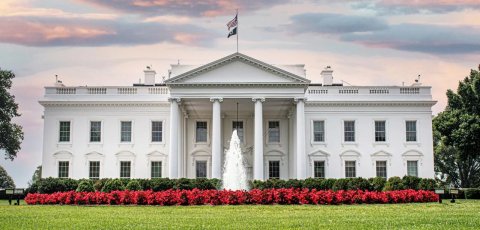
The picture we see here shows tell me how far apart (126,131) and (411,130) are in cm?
2219

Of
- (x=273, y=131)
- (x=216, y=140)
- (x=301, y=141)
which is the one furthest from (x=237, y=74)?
(x=273, y=131)

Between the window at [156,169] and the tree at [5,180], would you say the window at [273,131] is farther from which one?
the tree at [5,180]

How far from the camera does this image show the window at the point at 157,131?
49.8 metres

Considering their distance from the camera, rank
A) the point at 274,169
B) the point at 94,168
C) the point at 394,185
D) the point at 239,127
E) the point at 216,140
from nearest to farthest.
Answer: the point at 394,185, the point at 216,140, the point at 94,168, the point at 274,169, the point at 239,127

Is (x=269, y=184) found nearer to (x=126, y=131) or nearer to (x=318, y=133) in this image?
(x=318, y=133)

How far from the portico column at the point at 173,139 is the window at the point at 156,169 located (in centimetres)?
407

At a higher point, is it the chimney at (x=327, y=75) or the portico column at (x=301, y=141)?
the chimney at (x=327, y=75)

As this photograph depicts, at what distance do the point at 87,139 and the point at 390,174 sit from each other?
23.6m

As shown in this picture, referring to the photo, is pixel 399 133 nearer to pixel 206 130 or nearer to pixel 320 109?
pixel 320 109

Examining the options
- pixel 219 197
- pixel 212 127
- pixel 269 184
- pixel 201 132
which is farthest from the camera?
pixel 201 132

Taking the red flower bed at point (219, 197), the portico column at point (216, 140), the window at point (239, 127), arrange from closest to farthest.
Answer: the red flower bed at point (219, 197) → the portico column at point (216, 140) → the window at point (239, 127)

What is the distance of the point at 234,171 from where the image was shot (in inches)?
1718

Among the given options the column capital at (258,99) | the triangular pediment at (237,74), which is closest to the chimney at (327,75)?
the triangular pediment at (237,74)

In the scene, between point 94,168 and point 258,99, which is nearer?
point 258,99
